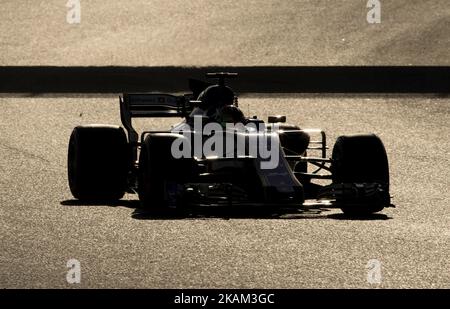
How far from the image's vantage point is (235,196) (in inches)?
477

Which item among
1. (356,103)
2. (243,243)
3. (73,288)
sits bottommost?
(73,288)

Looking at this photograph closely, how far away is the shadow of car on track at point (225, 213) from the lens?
Answer: 39.2 feet

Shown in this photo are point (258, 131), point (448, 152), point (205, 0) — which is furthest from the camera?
point (205, 0)

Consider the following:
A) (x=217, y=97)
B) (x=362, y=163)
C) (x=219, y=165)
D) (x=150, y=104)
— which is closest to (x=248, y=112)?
(x=150, y=104)

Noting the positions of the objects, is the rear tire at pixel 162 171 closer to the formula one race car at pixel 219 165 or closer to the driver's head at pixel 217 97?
the formula one race car at pixel 219 165

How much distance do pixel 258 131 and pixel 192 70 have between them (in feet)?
41.2

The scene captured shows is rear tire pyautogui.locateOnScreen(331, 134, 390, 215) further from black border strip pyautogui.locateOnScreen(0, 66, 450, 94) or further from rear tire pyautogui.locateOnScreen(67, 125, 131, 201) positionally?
black border strip pyautogui.locateOnScreen(0, 66, 450, 94)

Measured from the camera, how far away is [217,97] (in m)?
13.6

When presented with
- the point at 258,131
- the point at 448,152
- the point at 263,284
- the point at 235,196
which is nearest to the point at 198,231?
the point at 235,196

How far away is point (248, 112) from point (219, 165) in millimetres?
8868

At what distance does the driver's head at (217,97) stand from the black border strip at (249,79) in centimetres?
1118

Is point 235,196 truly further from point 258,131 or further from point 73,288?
point 73,288
